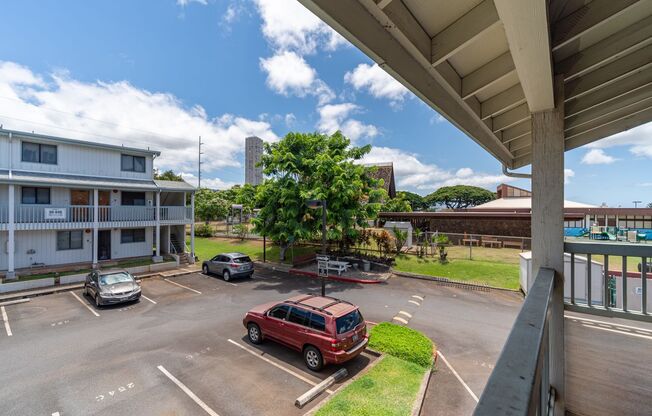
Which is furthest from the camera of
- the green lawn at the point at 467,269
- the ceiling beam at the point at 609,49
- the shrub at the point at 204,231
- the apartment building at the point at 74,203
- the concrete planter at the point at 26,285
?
the shrub at the point at 204,231

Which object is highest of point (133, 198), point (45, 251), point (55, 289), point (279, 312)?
point (133, 198)

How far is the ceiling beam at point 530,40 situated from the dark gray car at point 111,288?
14194 mm

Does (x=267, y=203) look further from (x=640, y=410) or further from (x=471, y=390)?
(x=640, y=410)

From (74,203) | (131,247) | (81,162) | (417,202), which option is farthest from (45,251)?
(417,202)

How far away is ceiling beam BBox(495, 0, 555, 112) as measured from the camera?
5.67 feet

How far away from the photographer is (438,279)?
51.1 ft

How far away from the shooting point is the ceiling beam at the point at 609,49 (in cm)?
258

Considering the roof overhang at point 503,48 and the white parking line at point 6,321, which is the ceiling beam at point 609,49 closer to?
the roof overhang at point 503,48

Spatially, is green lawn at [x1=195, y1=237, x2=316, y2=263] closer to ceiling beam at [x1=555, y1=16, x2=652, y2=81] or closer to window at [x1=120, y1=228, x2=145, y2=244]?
window at [x1=120, y1=228, x2=145, y2=244]

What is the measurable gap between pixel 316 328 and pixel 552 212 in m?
5.74

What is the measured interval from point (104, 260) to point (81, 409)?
48.5 ft

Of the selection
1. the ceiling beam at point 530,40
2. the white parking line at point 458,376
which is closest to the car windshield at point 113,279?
the white parking line at point 458,376

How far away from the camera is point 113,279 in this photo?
40.6 feet

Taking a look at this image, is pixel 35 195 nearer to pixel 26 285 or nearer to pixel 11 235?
pixel 11 235
